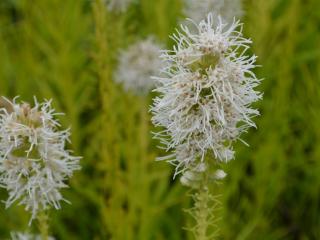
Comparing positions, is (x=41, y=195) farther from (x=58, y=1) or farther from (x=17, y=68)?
(x=17, y=68)

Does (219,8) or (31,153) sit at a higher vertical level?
(219,8)

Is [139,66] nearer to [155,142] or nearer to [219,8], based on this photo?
[155,142]

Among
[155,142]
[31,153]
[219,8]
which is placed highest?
[219,8]

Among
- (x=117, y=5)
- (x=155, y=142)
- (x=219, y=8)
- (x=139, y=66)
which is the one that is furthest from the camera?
(x=155, y=142)

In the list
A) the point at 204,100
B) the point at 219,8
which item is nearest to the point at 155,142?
the point at 219,8

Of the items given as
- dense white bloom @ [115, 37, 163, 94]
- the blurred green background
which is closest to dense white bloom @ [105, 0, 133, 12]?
the blurred green background

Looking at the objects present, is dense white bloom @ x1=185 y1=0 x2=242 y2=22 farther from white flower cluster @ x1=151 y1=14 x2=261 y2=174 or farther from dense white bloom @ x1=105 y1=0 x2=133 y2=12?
white flower cluster @ x1=151 y1=14 x2=261 y2=174

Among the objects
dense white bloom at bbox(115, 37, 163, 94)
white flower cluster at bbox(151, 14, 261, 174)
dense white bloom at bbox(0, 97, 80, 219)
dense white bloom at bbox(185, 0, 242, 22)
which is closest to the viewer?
white flower cluster at bbox(151, 14, 261, 174)
